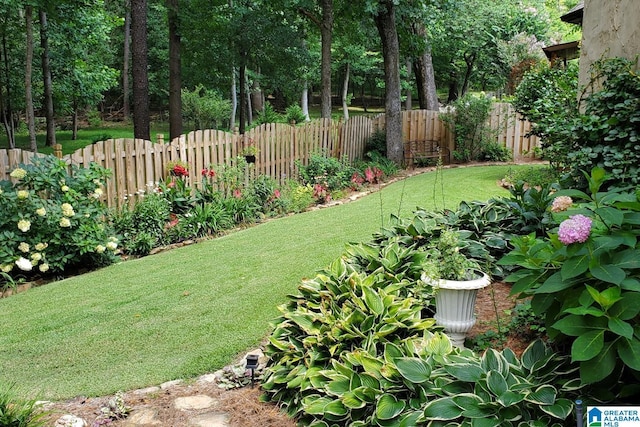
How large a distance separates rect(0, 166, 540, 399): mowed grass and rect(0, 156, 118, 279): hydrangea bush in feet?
1.24

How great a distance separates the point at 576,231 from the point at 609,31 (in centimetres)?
317

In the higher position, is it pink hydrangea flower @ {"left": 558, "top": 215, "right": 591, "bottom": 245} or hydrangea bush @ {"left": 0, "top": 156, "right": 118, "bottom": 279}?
pink hydrangea flower @ {"left": 558, "top": 215, "right": 591, "bottom": 245}

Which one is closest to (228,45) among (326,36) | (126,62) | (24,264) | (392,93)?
(326,36)

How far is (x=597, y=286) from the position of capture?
227 centimetres

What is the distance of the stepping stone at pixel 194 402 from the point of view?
3.27 meters

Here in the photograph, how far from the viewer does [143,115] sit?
1195cm

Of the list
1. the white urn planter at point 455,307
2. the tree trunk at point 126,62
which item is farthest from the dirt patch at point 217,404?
the tree trunk at point 126,62

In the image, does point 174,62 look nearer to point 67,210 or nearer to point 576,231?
point 67,210

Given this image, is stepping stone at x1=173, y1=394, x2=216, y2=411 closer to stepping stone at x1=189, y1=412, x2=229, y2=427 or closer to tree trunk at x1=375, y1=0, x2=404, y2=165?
stepping stone at x1=189, y1=412, x2=229, y2=427

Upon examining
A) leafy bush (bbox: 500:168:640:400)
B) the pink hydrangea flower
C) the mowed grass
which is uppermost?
the pink hydrangea flower

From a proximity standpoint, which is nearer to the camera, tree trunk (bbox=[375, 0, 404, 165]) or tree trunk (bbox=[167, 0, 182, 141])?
tree trunk (bbox=[375, 0, 404, 165])

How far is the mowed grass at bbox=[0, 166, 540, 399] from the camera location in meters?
3.74

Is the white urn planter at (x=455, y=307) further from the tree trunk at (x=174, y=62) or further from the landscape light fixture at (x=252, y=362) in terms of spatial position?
the tree trunk at (x=174, y=62)

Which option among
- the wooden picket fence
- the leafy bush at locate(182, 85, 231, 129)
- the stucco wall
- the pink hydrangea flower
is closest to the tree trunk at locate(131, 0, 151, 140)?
the wooden picket fence
